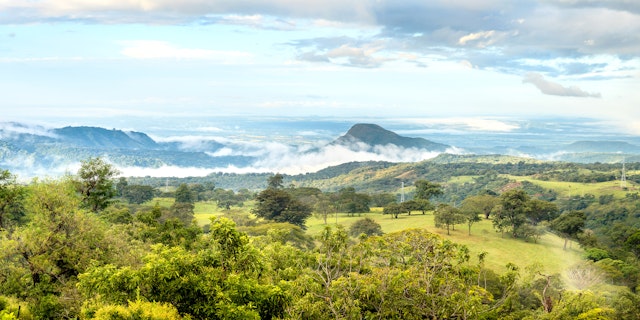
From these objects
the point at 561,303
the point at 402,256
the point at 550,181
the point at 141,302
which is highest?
the point at 141,302

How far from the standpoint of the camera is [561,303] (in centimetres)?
2462

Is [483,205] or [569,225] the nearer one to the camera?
[569,225]

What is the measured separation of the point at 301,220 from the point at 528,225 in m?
38.2

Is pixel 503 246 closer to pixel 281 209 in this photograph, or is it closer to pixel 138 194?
pixel 281 209

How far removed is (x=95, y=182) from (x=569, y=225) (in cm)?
6709

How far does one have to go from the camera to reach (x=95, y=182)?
44.9 metres

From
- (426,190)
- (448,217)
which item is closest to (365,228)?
(448,217)

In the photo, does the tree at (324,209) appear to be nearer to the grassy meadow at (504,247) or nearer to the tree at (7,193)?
the grassy meadow at (504,247)

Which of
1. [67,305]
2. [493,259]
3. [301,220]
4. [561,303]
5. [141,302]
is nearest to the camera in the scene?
[141,302]

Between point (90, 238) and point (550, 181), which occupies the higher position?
point (90, 238)

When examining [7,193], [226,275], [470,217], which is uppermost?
[7,193]

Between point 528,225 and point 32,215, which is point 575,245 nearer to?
point 528,225

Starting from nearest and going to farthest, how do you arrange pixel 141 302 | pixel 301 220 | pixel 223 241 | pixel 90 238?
pixel 141 302
pixel 223 241
pixel 90 238
pixel 301 220

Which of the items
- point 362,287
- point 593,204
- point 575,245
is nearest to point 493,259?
point 575,245
